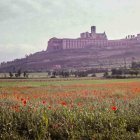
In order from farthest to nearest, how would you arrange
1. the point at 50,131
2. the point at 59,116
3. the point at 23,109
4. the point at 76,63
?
the point at 76,63 → the point at 23,109 → the point at 59,116 → the point at 50,131

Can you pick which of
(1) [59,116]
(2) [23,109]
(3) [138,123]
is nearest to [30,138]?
(1) [59,116]

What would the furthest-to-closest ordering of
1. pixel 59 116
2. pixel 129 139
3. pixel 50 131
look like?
pixel 59 116, pixel 50 131, pixel 129 139

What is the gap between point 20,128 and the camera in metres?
10.0

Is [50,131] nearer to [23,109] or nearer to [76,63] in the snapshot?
[23,109]

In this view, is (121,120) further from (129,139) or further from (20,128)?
(20,128)

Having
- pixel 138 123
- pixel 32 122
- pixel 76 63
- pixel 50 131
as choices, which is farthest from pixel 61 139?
pixel 76 63

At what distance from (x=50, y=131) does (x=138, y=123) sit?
2.87 meters

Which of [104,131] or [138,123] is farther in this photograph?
[138,123]

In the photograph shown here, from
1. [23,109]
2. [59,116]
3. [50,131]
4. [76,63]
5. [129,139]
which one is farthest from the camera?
[76,63]

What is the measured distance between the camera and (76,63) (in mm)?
197250

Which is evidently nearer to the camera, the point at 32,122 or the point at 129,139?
the point at 129,139

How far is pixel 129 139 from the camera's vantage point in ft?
29.0

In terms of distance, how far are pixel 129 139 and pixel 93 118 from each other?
1564mm

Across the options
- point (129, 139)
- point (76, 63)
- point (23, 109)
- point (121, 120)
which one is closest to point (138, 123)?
point (121, 120)
